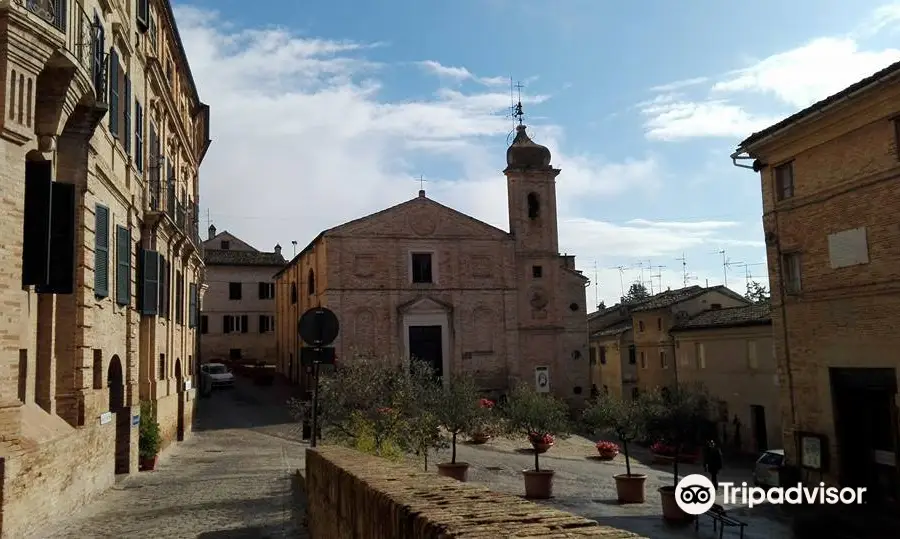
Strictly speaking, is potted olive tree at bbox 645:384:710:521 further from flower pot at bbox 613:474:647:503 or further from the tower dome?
the tower dome

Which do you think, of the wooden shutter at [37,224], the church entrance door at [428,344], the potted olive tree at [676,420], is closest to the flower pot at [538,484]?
the potted olive tree at [676,420]

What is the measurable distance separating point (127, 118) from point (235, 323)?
37407 mm

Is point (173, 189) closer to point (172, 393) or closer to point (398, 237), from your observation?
point (172, 393)

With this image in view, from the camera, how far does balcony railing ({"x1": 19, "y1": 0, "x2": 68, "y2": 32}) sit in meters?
9.94

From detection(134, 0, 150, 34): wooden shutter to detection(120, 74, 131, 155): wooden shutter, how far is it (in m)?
2.32

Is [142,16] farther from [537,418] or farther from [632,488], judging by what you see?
[632,488]

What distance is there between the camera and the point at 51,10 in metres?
10.6

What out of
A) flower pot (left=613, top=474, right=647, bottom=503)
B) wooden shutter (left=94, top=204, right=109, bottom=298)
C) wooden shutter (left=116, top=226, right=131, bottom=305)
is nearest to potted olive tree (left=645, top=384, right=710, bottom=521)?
flower pot (left=613, top=474, right=647, bottom=503)

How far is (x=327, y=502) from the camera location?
24.0 feet

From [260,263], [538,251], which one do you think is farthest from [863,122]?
[260,263]

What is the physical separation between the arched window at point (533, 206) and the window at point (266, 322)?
73.0ft

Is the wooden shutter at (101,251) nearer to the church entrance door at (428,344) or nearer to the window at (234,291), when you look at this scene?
the church entrance door at (428,344)

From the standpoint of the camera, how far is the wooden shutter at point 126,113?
15.8 metres

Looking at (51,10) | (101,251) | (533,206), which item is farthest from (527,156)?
(51,10)
